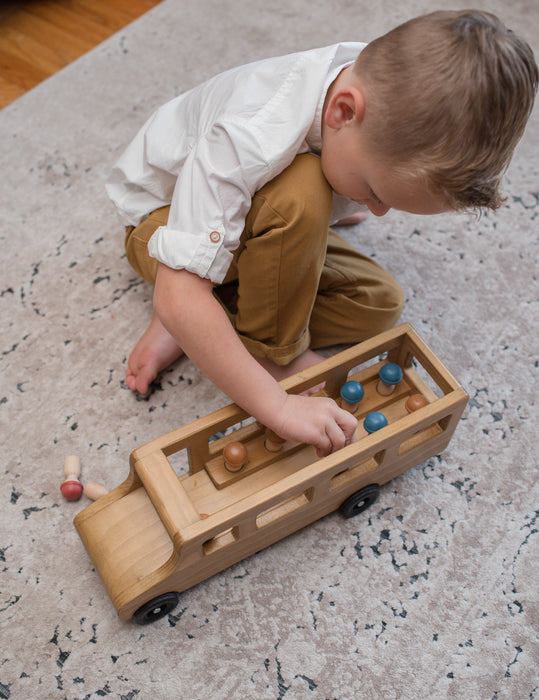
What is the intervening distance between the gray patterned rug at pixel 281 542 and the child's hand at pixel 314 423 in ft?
0.53

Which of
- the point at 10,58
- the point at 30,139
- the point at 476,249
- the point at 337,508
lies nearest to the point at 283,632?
the point at 337,508

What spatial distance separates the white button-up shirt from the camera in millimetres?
670

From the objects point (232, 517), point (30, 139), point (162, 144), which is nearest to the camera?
point (232, 517)

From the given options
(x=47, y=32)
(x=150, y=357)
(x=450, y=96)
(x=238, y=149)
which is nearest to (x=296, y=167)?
(x=238, y=149)

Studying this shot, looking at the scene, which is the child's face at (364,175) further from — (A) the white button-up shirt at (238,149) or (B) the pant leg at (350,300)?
(B) the pant leg at (350,300)

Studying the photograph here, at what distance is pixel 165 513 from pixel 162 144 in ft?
1.44

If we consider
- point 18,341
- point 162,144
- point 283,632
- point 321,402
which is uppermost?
point 162,144

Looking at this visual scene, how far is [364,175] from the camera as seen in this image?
0.67 meters

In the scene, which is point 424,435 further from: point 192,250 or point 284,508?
point 192,250

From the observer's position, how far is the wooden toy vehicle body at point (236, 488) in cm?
70

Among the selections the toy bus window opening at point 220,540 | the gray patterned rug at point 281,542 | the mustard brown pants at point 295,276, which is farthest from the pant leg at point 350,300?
the toy bus window opening at point 220,540

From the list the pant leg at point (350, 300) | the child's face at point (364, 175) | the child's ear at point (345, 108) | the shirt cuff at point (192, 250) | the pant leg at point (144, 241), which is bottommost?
the pant leg at point (350, 300)

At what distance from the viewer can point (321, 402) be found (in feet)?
2.47

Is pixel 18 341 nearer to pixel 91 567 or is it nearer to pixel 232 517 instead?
pixel 91 567
